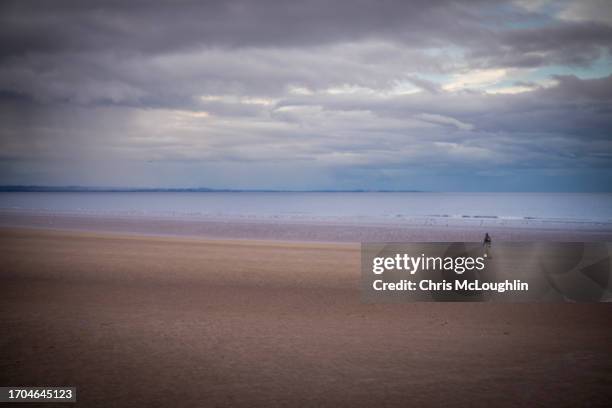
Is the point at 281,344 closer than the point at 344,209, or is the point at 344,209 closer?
the point at 281,344

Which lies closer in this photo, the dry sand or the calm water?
the dry sand

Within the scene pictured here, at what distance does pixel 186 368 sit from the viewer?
25.6 ft

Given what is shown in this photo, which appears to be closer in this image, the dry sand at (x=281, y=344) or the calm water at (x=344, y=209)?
the dry sand at (x=281, y=344)

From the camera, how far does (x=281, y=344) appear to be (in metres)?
9.17

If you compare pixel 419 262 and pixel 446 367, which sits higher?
pixel 419 262

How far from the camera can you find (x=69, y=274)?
645 inches

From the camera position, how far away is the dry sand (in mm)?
6902

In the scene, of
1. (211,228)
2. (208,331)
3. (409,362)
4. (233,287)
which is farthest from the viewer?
(211,228)

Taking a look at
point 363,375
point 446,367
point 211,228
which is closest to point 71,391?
point 363,375

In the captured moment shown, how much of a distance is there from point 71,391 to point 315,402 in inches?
138

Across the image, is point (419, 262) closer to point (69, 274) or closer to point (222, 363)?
point (222, 363)

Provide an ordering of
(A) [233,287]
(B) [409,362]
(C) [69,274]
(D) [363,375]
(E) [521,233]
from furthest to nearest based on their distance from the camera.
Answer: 1. (E) [521,233]
2. (C) [69,274]
3. (A) [233,287]
4. (B) [409,362]
5. (D) [363,375]

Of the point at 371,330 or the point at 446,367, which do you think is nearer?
the point at 446,367

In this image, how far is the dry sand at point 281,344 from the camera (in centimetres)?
690
